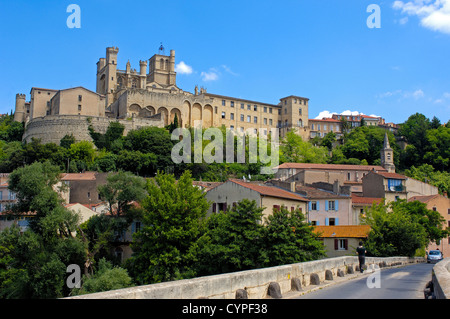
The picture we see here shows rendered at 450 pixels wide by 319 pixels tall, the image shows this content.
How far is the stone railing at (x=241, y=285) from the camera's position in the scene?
7320mm

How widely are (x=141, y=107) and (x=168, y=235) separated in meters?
63.0

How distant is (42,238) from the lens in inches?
1459

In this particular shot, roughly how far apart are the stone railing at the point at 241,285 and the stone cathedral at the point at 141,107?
75827 mm

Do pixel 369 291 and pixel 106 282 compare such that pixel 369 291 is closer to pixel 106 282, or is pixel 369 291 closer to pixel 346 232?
pixel 106 282

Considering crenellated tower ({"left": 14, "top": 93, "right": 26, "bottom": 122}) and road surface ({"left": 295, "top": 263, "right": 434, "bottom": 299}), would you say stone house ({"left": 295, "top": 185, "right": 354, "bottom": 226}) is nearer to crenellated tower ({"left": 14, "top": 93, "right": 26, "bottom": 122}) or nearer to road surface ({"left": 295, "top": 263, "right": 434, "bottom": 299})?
road surface ({"left": 295, "top": 263, "right": 434, "bottom": 299})

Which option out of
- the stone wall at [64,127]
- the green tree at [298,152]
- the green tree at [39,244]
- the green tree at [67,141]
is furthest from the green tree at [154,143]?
the green tree at [39,244]

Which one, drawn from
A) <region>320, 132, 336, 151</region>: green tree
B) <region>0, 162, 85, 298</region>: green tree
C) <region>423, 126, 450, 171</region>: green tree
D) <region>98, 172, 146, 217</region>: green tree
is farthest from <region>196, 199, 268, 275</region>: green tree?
<region>320, 132, 336, 151</region>: green tree

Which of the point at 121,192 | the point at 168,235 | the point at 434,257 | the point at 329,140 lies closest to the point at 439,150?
the point at 329,140

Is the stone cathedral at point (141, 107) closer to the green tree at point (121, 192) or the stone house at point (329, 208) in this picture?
the green tree at point (121, 192)

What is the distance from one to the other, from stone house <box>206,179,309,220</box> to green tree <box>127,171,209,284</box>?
8.31 feet

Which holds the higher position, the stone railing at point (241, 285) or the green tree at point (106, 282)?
the stone railing at point (241, 285)
